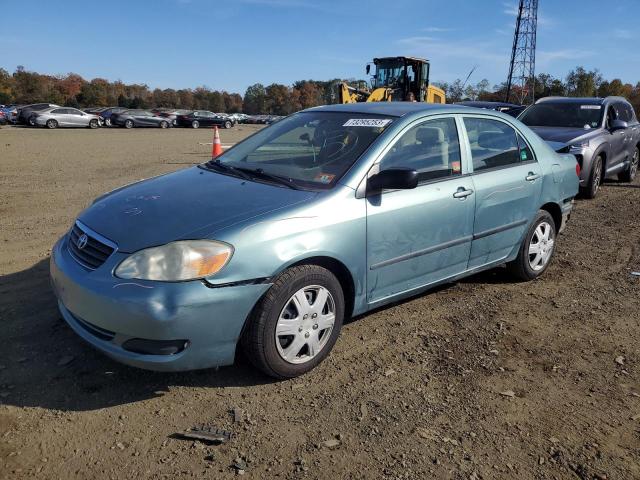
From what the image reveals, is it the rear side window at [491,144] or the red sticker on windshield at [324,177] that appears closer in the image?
the red sticker on windshield at [324,177]

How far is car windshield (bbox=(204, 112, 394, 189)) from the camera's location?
11.8ft

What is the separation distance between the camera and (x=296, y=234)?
306 centimetres

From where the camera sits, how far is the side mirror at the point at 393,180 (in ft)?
11.2

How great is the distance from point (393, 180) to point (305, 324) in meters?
1.08

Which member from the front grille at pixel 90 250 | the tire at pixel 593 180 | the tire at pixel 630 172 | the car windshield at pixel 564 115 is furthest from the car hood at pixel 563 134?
the front grille at pixel 90 250

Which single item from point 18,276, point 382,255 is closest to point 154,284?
point 382,255

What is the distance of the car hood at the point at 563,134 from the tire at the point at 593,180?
1.56 feet

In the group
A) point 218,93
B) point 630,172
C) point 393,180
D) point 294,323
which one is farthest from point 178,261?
point 218,93

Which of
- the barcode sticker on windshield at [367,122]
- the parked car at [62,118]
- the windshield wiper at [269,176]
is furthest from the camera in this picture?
the parked car at [62,118]

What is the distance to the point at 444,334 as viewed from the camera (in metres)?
3.91

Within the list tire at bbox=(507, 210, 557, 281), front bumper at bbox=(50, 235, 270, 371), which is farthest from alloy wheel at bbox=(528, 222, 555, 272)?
front bumper at bbox=(50, 235, 270, 371)

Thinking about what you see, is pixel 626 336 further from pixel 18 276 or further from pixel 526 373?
pixel 18 276

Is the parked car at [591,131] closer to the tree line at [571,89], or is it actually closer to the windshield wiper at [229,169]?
the windshield wiper at [229,169]

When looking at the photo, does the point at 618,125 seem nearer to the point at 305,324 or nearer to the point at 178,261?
the point at 305,324
